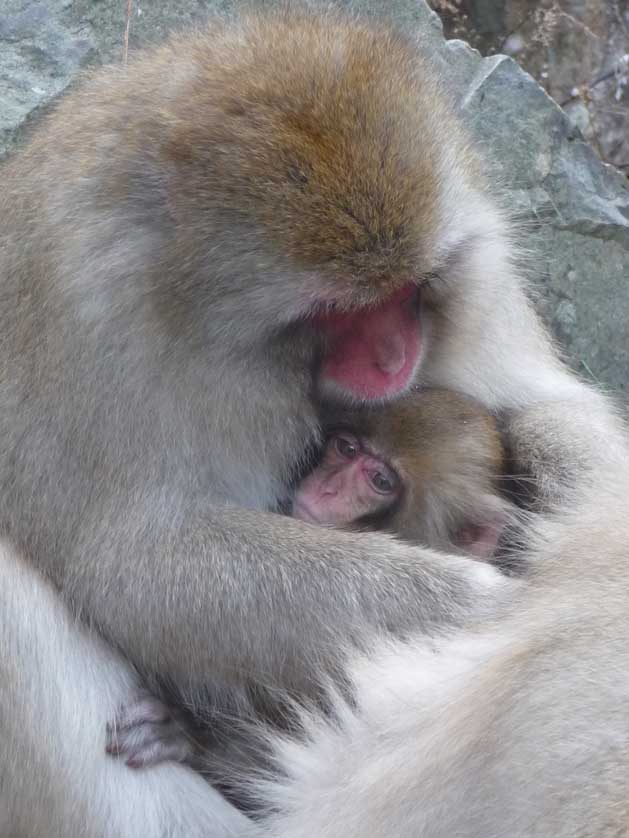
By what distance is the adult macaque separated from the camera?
2539mm

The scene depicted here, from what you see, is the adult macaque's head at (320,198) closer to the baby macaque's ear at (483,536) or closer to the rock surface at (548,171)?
the baby macaque's ear at (483,536)

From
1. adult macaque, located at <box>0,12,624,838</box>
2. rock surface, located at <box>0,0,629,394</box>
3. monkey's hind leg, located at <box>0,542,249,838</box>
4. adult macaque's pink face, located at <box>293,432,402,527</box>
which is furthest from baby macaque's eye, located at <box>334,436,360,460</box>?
rock surface, located at <box>0,0,629,394</box>

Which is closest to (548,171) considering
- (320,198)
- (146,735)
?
(320,198)

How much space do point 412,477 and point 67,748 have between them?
40.9 inches

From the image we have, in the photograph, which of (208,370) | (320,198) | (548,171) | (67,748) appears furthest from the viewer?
(548,171)

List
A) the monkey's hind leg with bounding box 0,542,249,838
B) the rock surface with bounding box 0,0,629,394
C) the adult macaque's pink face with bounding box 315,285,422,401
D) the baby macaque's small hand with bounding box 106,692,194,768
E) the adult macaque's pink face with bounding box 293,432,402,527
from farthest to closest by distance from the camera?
the rock surface with bounding box 0,0,629,394 → the adult macaque's pink face with bounding box 293,432,402,527 → the adult macaque's pink face with bounding box 315,285,422,401 → the baby macaque's small hand with bounding box 106,692,194,768 → the monkey's hind leg with bounding box 0,542,249,838

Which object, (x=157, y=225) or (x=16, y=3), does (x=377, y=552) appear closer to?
(x=157, y=225)

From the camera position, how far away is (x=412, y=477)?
9.79ft

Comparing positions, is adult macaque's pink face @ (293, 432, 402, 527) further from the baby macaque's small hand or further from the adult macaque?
the baby macaque's small hand

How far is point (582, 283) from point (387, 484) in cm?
180

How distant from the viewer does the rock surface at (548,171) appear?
14.1ft

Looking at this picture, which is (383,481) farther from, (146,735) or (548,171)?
(548,171)

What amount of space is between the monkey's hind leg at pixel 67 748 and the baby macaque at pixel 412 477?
2.11 ft

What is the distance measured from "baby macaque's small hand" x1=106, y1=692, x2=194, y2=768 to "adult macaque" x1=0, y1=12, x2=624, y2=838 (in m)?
0.04
